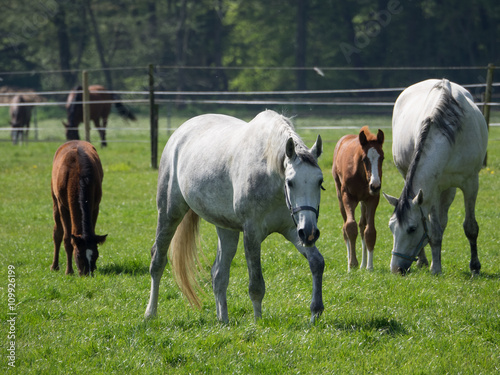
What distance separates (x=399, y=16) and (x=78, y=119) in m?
28.3

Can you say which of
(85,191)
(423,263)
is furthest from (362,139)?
(85,191)

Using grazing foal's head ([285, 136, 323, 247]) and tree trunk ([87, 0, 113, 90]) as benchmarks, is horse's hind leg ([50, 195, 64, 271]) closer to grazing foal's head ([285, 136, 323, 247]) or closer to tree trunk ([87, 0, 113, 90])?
grazing foal's head ([285, 136, 323, 247])

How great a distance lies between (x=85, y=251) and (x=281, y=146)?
3215 millimetres

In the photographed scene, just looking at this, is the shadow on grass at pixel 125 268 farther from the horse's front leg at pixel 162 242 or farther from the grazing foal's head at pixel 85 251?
the horse's front leg at pixel 162 242

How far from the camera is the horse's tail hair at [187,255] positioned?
530 centimetres

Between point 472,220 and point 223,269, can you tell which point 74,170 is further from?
point 472,220

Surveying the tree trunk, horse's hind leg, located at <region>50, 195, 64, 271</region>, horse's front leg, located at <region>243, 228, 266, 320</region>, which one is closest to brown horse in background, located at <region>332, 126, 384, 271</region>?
horse's front leg, located at <region>243, 228, 266, 320</region>

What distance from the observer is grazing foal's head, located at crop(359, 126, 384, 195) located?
6.24 meters

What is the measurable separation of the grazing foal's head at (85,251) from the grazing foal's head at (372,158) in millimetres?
2844

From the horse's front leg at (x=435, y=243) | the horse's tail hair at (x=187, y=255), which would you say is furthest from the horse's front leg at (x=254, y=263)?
the horse's front leg at (x=435, y=243)

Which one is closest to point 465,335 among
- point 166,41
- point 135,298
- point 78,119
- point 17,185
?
point 135,298

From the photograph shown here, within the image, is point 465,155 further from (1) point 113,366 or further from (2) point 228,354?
(1) point 113,366

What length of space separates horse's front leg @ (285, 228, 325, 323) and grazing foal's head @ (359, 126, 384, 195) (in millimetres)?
2044

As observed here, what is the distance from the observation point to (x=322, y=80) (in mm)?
42688
